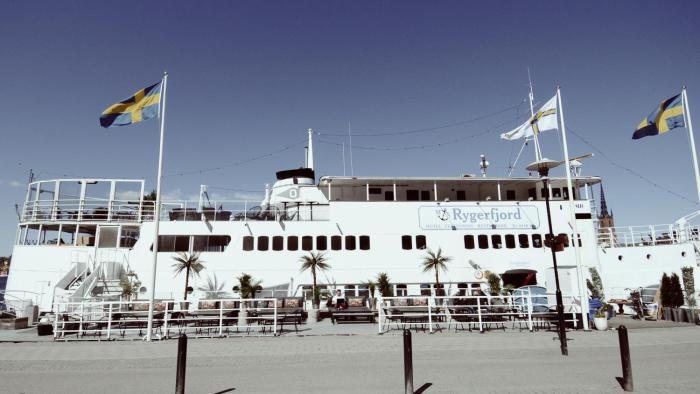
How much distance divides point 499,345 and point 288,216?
1653 cm

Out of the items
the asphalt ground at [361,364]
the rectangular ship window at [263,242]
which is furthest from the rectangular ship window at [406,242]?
the asphalt ground at [361,364]

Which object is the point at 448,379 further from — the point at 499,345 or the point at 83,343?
the point at 83,343

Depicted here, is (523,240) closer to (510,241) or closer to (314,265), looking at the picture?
(510,241)

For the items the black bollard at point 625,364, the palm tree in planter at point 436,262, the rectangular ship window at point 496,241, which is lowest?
the black bollard at point 625,364

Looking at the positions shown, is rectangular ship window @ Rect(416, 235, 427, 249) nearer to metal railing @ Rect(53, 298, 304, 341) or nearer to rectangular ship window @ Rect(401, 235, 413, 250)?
rectangular ship window @ Rect(401, 235, 413, 250)

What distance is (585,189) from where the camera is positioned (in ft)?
90.5

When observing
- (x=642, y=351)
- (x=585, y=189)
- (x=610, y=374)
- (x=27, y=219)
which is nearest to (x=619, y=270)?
(x=585, y=189)

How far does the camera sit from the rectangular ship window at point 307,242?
2412cm

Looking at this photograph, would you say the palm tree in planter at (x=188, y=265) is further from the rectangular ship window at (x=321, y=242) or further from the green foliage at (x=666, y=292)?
the green foliage at (x=666, y=292)

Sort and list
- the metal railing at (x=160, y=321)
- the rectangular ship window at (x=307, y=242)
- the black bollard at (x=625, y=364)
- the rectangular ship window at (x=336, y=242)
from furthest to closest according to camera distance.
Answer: the rectangular ship window at (x=336, y=242)
the rectangular ship window at (x=307, y=242)
the metal railing at (x=160, y=321)
the black bollard at (x=625, y=364)

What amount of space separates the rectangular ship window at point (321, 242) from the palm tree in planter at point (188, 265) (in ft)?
21.6

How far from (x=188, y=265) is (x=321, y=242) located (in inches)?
291

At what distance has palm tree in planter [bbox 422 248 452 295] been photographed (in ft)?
76.5

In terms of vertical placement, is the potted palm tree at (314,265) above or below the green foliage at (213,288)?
above
